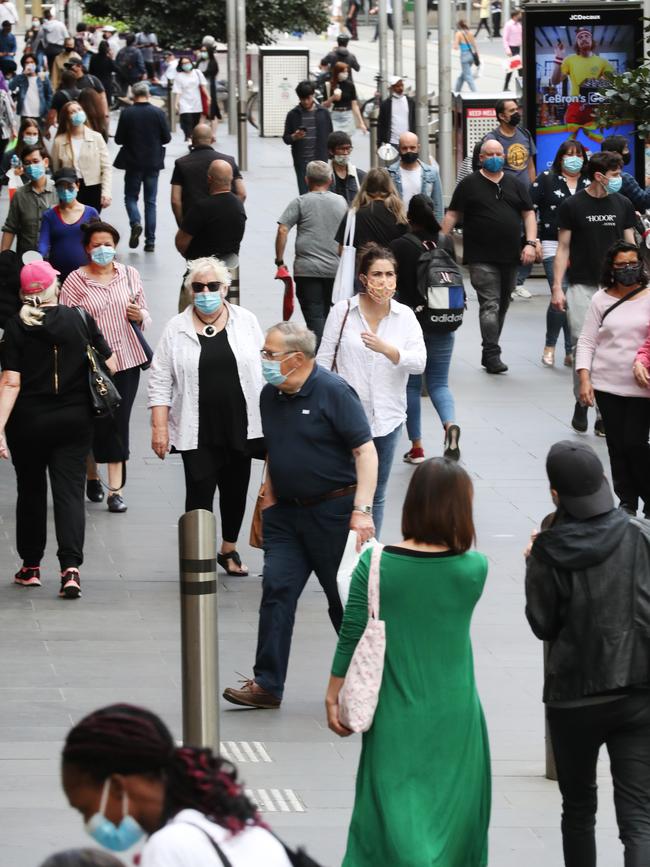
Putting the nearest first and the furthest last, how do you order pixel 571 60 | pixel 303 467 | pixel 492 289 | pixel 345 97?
pixel 303 467
pixel 492 289
pixel 571 60
pixel 345 97

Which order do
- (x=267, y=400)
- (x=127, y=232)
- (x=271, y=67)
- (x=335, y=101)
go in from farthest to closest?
(x=271, y=67), (x=335, y=101), (x=127, y=232), (x=267, y=400)

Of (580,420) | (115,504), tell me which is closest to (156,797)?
Result: (115,504)

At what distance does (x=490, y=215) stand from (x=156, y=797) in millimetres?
11550

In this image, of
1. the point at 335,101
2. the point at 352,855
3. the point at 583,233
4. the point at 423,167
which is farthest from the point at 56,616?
the point at 335,101

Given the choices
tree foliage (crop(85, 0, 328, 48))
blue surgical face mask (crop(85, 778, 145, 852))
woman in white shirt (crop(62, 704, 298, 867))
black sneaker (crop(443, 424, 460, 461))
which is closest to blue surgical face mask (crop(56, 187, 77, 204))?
black sneaker (crop(443, 424, 460, 461))

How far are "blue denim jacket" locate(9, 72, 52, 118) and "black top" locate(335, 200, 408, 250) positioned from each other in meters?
20.2

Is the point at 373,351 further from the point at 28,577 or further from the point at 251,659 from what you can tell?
the point at 28,577

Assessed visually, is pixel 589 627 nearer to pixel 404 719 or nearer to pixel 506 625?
pixel 404 719

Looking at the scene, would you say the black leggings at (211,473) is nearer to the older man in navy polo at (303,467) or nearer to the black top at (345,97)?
the older man in navy polo at (303,467)

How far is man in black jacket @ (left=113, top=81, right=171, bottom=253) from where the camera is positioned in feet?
68.3

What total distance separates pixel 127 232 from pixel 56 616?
1403cm

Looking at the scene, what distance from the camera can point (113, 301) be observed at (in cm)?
1081

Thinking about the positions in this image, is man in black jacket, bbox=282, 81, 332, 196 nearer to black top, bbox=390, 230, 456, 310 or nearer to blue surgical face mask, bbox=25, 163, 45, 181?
blue surgical face mask, bbox=25, 163, 45, 181

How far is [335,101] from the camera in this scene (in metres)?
30.6
